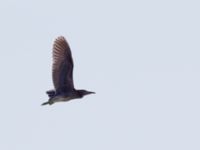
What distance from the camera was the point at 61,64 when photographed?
119m

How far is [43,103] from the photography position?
11862cm

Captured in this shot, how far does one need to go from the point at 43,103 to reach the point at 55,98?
0.56m

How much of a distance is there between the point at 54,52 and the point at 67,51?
0.55m

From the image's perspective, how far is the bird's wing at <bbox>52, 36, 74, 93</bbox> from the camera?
390 feet

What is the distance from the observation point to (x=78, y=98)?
120 m

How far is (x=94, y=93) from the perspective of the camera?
12050cm

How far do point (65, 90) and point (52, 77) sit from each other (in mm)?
814

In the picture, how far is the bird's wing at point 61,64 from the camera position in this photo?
119 metres

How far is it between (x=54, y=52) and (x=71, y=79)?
1.37 metres

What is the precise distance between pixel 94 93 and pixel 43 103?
2.88 meters

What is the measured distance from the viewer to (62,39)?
119m

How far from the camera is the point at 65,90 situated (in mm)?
119125

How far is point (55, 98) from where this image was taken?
119m

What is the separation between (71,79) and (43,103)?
1647 millimetres
